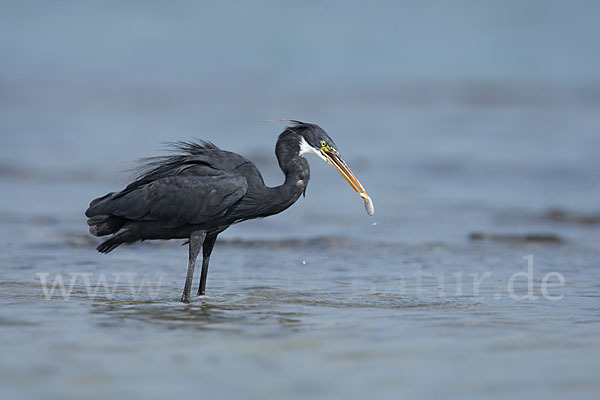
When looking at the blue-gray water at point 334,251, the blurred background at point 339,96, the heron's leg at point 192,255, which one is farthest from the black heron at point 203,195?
the blurred background at point 339,96

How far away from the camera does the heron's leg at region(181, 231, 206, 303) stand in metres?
7.21

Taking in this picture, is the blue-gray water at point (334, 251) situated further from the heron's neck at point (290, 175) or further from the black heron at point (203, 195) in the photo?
the heron's neck at point (290, 175)

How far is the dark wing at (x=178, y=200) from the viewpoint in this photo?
7238 millimetres

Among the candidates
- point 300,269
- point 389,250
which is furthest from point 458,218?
point 300,269

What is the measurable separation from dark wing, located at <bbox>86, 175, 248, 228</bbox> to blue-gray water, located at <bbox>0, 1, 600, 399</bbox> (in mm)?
637

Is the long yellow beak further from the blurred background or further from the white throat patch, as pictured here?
the blurred background

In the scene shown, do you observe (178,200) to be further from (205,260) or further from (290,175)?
(290,175)

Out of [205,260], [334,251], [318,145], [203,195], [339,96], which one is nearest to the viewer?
[203,195]

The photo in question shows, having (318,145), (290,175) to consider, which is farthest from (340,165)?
(290,175)

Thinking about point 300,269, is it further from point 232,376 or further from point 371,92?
point 371,92

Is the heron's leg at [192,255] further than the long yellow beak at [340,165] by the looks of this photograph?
No

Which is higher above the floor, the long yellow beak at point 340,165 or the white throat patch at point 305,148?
the white throat patch at point 305,148

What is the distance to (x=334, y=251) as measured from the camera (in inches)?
390

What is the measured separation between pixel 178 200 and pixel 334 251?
2.95m
